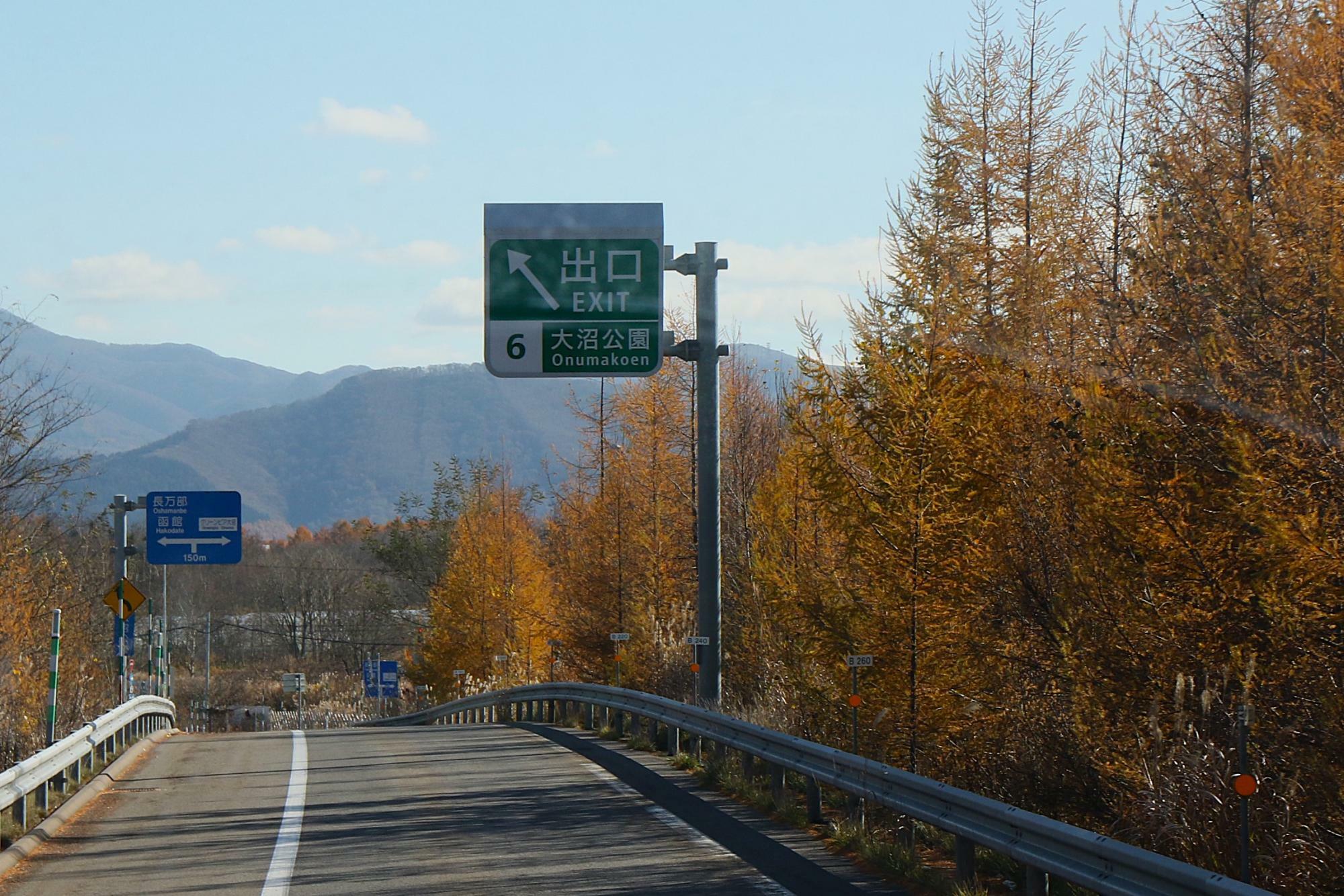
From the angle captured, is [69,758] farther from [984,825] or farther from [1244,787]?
[1244,787]

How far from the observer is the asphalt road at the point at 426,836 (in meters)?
9.84

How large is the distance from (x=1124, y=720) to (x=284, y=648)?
113018 millimetres

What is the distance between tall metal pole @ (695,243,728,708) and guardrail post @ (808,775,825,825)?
19.4 ft

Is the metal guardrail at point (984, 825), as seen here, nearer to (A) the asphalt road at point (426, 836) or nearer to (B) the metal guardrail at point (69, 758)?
(A) the asphalt road at point (426, 836)

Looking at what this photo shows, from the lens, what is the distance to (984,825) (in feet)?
29.2

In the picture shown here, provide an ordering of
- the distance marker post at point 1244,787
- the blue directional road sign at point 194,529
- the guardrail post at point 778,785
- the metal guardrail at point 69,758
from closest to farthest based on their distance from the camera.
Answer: the distance marker post at point 1244,787 → the metal guardrail at point 69,758 → the guardrail post at point 778,785 → the blue directional road sign at point 194,529

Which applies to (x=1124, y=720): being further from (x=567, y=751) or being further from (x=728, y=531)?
(x=728, y=531)

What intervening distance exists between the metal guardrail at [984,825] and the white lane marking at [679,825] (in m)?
1.00

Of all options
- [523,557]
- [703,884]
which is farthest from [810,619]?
[523,557]

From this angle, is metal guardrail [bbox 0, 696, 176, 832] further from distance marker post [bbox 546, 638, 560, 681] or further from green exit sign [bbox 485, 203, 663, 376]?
distance marker post [bbox 546, 638, 560, 681]

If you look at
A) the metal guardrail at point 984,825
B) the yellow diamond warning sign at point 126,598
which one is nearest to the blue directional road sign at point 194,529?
the yellow diamond warning sign at point 126,598

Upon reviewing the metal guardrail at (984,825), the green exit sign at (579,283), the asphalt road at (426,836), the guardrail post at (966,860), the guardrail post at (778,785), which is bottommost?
the asphalt road at (426,836)

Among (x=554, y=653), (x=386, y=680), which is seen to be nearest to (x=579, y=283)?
(x=554, y=653)

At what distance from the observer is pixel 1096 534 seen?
436 inches
